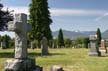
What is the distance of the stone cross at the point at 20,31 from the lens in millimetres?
14969

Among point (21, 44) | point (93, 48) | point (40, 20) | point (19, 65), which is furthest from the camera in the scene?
point (40, 20)

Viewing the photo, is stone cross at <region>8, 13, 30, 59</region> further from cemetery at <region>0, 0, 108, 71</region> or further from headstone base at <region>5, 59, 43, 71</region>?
headstone base at <region>5, 59, 43, 71</region>

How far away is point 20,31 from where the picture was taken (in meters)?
15.2

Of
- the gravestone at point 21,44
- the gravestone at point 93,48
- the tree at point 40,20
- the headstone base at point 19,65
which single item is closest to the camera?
the headstone base at point 19,65

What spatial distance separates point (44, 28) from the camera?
56.7 meters

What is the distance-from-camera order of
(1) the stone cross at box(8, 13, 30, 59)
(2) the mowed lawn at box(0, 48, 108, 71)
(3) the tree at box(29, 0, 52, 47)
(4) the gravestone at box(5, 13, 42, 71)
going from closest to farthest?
1. (4) the gravestone at box(5, 13, 42, 71)
2. (1) the stone cross at box(8, 13, 30, 59)
3. (2) the mowed lawn at box(0, 48, 108, 71)
4. (3) the tree at box(29, 0, 52, 47)

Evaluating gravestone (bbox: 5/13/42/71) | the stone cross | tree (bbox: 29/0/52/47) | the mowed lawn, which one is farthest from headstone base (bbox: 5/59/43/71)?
tree (bbox: 29/0/52/47)

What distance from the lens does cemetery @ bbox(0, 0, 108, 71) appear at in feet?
49.2

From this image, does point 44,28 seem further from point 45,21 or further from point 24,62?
point 24,62

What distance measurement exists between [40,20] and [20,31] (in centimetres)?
4180

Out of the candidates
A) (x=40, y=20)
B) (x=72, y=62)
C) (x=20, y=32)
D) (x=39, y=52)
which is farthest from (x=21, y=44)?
(x=40, y=20)

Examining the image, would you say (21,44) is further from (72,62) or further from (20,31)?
(72,62)

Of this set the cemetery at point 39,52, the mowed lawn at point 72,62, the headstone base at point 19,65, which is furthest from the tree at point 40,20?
the headstone base at point 19,65

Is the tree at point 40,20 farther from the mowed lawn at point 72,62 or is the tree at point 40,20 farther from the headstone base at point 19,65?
the headstone base at point 19,65
